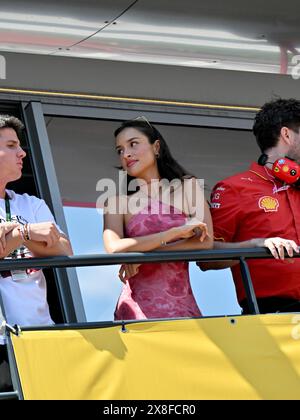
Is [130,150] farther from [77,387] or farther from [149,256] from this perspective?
[77,387]

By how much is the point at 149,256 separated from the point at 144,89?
95.2 inches

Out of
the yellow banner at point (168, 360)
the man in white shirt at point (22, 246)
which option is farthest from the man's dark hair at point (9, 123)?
the yellow banner at point (168, 360)

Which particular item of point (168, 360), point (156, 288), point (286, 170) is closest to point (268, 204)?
point (286, 170)

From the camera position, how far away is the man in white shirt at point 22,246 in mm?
5098

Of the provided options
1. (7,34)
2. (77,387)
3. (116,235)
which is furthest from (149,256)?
(7,34)

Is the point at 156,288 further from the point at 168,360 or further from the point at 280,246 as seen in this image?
the point at 280,246

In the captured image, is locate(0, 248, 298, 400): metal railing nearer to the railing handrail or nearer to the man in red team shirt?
the railing handrail

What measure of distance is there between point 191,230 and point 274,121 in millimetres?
Result: 1204

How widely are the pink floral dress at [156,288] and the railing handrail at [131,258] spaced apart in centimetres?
21

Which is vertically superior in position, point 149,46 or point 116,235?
point 149,46

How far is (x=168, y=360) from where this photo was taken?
5.13m

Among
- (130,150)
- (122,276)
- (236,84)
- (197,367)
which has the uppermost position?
(236,84)

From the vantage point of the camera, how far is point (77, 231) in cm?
710

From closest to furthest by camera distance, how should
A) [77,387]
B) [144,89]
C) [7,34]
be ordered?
[77,387] < [7,34] < [144,89]
